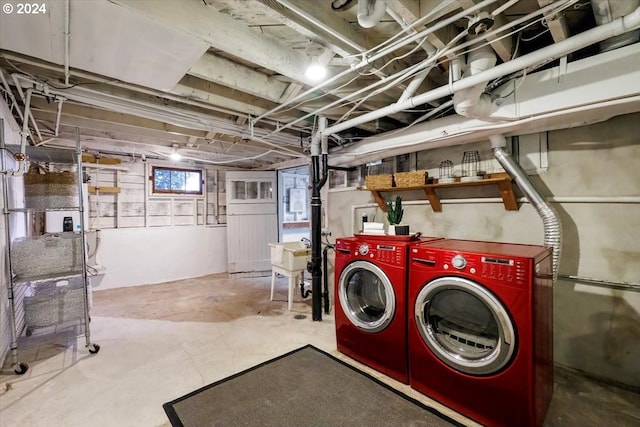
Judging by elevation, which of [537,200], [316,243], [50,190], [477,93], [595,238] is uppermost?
[477,93]

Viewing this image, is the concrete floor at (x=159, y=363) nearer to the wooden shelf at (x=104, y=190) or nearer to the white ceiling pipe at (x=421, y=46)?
the wooden shelf at (x=104, y=190)

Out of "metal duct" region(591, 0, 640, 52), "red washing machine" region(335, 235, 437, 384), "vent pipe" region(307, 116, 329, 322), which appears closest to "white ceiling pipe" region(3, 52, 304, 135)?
"vent pipe" region(307, 116, 329, 322)

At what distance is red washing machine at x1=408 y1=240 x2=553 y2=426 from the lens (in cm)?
156

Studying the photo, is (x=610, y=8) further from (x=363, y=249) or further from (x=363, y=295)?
(x=363, y=295)

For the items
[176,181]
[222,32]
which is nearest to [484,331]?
[222,32]

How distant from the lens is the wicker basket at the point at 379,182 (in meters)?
2.96

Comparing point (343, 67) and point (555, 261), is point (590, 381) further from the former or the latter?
point (343, 67)

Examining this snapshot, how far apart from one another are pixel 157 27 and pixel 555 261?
282 cm

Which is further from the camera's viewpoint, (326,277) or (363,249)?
(326,277)

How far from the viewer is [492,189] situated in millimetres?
2539

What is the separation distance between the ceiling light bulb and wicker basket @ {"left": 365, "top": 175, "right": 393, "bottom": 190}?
1.36 m

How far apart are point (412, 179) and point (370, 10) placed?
5.86ft

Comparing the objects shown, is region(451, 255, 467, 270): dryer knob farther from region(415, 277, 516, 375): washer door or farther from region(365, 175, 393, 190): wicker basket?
region(365, 175, 393, 190): wicker basket

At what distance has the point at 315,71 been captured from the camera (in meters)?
1.83
